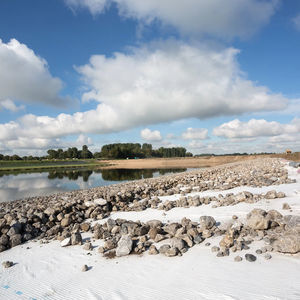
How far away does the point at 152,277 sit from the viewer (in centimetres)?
369

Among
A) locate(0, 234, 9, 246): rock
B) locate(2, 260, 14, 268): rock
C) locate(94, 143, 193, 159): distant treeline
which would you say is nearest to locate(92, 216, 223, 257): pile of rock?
locate(2, 260, 14, 268): rock

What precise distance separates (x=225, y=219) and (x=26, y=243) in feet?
18.0

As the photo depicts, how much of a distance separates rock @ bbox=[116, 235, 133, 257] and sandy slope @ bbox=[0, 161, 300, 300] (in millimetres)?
159

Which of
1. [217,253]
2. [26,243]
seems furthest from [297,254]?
[26,243]

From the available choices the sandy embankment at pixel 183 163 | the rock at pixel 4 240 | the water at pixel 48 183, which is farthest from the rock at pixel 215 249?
the sandy embankment at pixel 183 163

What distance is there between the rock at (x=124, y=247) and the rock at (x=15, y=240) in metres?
3.06

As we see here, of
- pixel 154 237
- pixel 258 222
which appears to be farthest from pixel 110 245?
pixel 258 222

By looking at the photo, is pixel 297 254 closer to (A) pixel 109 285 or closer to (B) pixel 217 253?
(B) pixel 217 253

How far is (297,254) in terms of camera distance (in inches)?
147

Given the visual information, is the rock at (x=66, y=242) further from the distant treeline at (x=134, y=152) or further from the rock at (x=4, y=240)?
the distant treeline at (x=134, y=152)

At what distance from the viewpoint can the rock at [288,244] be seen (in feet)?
12.2

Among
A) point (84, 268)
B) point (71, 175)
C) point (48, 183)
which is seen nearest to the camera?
point (84, 268)

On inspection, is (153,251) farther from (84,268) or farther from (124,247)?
(84,268)

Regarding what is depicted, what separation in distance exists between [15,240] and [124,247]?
10.8 ft
